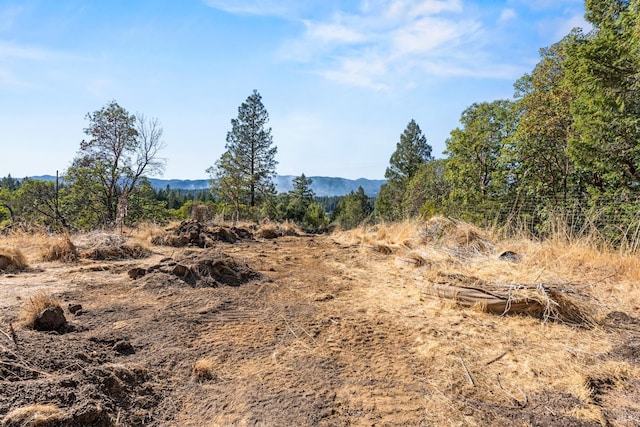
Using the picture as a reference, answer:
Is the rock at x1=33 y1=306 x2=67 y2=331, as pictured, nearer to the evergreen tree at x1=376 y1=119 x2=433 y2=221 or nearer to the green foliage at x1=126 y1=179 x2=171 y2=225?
the green foliage at x1=126 y1=179 x2=171 y2=225

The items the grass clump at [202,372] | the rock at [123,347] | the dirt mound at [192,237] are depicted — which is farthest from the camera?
the dirt mound at [192,237]

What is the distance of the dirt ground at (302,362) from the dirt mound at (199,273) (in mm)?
171

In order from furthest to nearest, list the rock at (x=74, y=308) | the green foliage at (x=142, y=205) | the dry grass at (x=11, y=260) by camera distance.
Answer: the green foliage at (x=142, y=205) < the dry grass at (x=11, y=260) < the rock at (x=74, y=308)

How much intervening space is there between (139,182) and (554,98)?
16.3 metres

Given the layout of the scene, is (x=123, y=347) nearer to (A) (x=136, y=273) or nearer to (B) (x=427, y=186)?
(A) (x=136, y=273)

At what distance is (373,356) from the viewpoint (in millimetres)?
2336

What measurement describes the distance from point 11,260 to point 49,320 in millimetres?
2969

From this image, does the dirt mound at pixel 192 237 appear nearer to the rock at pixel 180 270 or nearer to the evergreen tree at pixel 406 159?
the rock at pixel 180 270

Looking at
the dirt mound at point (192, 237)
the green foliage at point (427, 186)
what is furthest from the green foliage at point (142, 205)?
the green foliage at point (427, 186)

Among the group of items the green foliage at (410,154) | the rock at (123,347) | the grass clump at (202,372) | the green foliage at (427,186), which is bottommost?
the grass clump at (202,372)

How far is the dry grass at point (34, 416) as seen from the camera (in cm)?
127

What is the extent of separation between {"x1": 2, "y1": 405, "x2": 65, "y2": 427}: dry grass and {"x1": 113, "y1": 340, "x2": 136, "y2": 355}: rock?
81 centimetres

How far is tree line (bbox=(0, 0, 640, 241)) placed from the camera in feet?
19.2

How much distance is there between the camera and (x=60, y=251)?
17.1 feet
